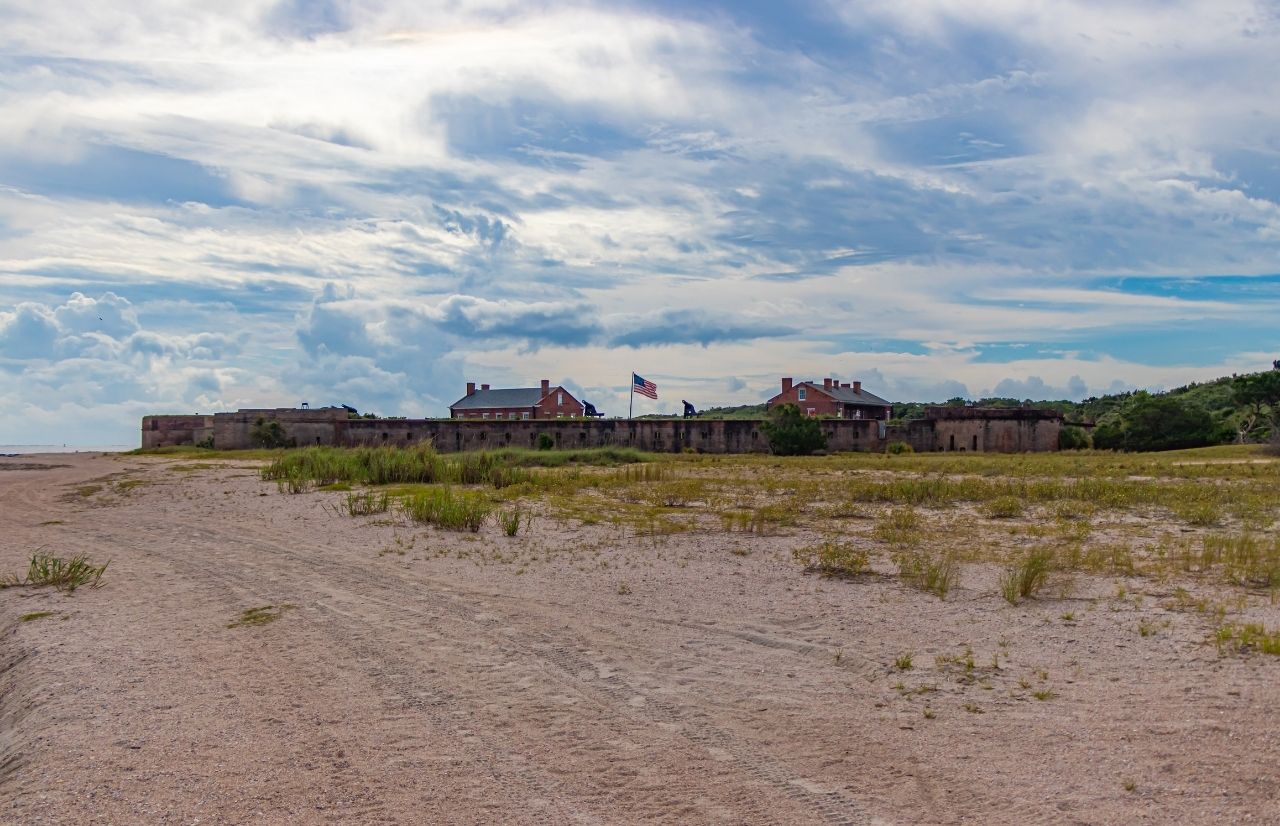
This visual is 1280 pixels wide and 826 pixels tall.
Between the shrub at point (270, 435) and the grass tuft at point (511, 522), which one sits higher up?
the shrub at point (270, 435)

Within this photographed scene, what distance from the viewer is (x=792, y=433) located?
4819 centimetres

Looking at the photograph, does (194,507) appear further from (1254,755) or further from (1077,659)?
(1254,755)

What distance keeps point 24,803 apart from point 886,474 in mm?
26531

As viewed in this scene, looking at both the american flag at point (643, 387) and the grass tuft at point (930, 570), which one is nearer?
the grass tuft at point (930, 570)

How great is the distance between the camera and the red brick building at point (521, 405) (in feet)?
243

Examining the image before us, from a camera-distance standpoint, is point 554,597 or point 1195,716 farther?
→ point 554,597

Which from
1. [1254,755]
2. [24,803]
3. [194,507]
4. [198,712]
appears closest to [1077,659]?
[1254,755]

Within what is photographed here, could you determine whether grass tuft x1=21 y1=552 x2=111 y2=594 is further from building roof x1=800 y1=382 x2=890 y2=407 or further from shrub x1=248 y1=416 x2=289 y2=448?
building roof x1=800 y1=382 x2=890 y2=407

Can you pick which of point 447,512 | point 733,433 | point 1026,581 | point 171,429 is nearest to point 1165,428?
point 733,433

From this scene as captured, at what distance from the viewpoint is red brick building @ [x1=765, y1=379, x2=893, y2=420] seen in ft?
218

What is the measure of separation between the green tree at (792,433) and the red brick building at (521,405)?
27546 millimetres

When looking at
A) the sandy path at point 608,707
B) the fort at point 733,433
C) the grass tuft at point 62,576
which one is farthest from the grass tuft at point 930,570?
the fort at point 733,433

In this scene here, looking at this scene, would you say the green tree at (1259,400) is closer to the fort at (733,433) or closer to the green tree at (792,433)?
the fort at (733,433)

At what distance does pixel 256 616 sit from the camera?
997cm
